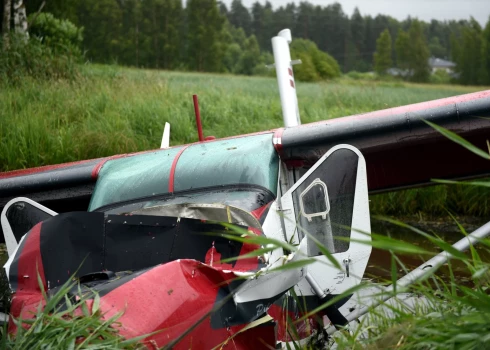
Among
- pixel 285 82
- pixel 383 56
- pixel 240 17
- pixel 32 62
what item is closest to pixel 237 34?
pixel 240 17

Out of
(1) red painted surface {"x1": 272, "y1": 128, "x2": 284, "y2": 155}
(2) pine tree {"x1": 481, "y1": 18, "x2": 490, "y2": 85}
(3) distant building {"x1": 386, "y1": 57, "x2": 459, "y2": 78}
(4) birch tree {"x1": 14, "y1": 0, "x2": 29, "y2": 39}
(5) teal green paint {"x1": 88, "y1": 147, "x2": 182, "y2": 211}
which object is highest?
(4) birch tree {"x1": 14, "y1": 0, "x2": 29, "y2": 39}

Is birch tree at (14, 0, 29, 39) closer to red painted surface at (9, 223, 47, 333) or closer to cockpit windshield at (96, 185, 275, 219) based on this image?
cockpit windshield at (96, 185, 275, 219)

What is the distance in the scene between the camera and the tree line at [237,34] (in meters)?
42.2

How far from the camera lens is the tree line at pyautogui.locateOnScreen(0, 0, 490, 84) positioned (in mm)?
42156

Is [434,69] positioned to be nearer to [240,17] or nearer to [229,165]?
[240,17]

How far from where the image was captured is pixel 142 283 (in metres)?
2.91

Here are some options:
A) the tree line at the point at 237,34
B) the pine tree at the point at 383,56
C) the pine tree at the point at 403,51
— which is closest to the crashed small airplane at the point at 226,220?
the tree line at the point at 237,34

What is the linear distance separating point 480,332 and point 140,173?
3.45m

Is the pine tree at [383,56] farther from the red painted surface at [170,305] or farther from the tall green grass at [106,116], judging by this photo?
the red painted surface at [170,305]

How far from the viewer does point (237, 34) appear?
257 feet

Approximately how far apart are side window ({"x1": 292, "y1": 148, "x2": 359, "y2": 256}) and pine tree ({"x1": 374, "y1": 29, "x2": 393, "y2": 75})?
62356 mm

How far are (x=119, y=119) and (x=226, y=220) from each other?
7618 mm

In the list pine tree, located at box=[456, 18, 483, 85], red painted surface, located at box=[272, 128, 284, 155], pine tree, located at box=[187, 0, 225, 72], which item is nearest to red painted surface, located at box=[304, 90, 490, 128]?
red painted surface, located at box=[272, 128, 284, 155]

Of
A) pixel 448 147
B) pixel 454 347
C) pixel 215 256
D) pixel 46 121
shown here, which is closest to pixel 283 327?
pixel 215 256
